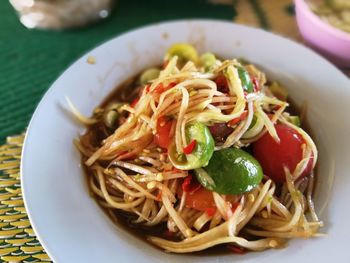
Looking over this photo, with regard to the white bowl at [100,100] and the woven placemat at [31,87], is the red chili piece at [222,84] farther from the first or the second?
the woven placemat at [31,87]

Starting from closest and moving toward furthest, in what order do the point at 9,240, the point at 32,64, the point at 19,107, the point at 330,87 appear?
the point at 9,240
the point at 330,87
the point at 19,107
the point at 32,64

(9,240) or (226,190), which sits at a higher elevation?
(226,190)

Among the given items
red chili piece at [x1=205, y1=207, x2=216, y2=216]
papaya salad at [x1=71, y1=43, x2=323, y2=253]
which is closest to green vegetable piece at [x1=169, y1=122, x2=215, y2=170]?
papaya salad at [x1=71, y1=43, x2=323, y2=253]

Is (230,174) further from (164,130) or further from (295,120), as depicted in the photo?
(295,120)

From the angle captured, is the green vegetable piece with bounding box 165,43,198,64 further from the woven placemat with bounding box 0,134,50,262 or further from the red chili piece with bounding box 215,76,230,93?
the woven placemat with bounding box 0,134,50,262

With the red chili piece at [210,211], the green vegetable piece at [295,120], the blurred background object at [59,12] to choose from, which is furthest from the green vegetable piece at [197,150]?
the blurred background object at [59,12]

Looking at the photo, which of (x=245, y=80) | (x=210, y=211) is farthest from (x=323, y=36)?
(x=210, y=211)

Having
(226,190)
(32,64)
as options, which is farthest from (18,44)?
Result: (226,190)

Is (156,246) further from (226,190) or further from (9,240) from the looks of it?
(9,240)
